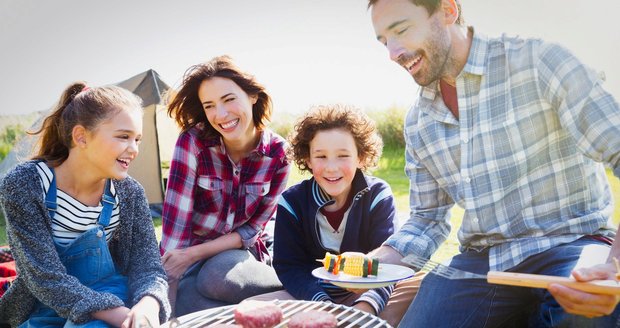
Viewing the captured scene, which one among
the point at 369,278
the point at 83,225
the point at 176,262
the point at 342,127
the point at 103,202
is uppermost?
the point at 342,127

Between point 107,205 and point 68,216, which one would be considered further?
point 107,205

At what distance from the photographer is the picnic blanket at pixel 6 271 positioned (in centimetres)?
287

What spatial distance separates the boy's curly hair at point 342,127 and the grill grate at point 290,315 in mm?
985

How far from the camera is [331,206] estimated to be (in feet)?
9.18

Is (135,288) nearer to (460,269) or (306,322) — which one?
(306,322)

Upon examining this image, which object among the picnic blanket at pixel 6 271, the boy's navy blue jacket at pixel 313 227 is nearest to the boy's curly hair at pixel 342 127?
the boy's navy blue jacket at pixel 313 227

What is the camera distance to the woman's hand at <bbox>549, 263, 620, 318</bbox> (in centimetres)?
159

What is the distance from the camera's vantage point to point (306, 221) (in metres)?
2.76

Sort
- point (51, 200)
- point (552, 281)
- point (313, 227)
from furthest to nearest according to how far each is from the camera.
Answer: point (313, 227)
point (51, 200)
point (552, 281)

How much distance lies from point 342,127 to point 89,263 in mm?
1347

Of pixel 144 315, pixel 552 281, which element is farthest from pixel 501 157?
pixel 144 315

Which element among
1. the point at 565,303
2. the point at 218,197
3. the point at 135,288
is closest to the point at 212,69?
the point at 218,197

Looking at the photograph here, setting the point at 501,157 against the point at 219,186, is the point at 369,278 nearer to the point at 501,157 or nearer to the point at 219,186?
the point at 501,157

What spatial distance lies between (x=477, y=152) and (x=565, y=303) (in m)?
0.74
